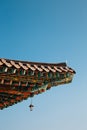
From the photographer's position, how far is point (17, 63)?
224 inches

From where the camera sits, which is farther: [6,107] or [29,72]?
[6,107]

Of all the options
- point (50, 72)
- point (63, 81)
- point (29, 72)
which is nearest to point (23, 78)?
point (29, 72)

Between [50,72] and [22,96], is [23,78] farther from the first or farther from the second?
[22,96]

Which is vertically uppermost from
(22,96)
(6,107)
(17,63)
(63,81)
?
(17,63)

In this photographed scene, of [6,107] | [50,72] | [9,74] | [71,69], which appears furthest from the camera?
[6,107]

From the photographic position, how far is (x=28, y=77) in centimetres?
579

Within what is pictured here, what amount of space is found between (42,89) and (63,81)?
0.58 meters

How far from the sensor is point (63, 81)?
6.48m

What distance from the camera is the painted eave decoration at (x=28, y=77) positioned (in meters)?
5.44

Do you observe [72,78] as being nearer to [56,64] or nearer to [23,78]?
[56,64]

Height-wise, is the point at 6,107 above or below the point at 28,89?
below

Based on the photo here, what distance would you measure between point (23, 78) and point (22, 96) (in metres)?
1.32

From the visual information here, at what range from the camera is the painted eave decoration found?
5.44 meters

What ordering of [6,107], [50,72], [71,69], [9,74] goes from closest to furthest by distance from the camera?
[9,74] → [50,72] → [71,69] → [6,107]
